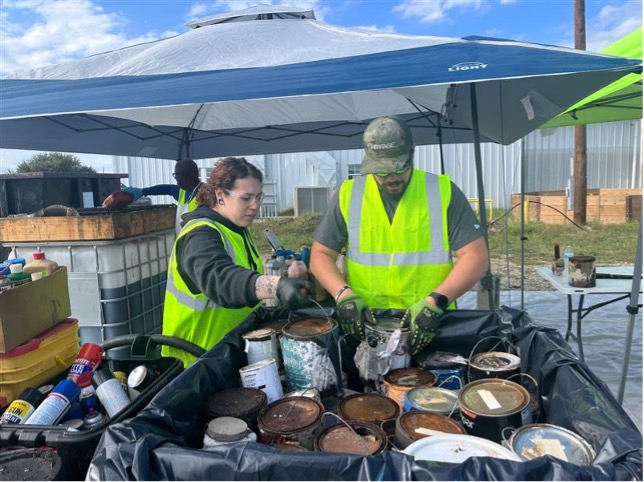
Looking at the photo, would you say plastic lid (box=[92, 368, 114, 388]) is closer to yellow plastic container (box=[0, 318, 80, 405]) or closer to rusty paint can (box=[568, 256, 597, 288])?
yellow plastic container (box=[0, 318, 80, 405])

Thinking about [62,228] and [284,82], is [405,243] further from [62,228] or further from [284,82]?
[62,228]

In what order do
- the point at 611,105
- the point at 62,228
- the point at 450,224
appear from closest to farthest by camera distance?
1. the point at 450,224
2. the point at 62,228
3. the point at 611,105

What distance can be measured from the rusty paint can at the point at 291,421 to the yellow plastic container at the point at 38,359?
0.93 meters

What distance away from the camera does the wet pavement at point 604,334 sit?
3473mm

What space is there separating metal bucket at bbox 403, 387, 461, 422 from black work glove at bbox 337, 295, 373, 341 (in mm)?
395

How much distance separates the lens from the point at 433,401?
4.78 feet

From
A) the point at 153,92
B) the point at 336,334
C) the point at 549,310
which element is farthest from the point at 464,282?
the point at 549,310

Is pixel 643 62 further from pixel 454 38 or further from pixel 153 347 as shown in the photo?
pixel 153 347

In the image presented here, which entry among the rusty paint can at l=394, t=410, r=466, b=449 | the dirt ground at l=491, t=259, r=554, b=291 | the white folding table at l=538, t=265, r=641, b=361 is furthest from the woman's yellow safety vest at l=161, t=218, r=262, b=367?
the dirt ground at l=491, t=259, r=554, b=291

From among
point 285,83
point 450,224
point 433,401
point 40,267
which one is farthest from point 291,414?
point 285,83

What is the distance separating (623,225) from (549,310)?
8522mm

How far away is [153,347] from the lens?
5.76 feet

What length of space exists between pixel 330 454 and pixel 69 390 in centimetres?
99

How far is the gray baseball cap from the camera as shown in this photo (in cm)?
204
